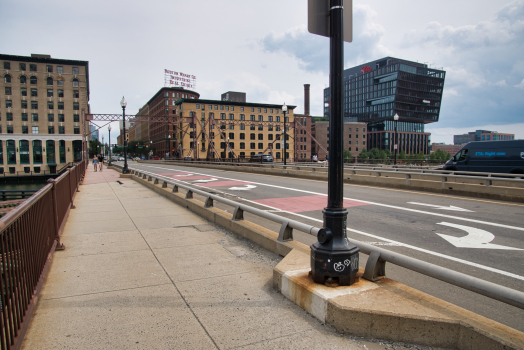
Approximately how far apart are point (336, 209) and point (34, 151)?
95928 millimetres

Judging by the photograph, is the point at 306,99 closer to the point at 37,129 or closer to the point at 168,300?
the point at 37,129

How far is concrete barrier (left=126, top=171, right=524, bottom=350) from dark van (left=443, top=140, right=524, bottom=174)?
19.1 m

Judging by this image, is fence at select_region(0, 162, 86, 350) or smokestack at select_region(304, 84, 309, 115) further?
smokestack at select_region(304, 84, 309, 115)

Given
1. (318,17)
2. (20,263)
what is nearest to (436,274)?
(318,17)

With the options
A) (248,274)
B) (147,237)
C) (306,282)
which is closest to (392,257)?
(306,282)

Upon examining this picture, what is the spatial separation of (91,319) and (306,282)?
2.28 metres

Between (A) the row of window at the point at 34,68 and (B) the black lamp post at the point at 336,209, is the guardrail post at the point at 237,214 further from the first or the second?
(A) the row of window at the point at 34,68

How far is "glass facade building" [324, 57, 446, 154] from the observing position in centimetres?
13738

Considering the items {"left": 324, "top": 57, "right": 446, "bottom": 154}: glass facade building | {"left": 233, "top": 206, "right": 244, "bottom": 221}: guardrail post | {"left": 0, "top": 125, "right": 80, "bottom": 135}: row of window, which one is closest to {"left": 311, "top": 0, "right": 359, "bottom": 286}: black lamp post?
{"left": 233, "top": 206, "right": 244, "bottom": 221}: guardrail post

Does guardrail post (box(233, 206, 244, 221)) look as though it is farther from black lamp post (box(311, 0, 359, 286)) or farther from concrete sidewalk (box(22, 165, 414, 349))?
black lamp post (box(311, 0, 359, 286))

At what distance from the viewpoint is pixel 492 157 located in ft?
65.1

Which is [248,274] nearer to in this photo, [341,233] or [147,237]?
[341,233]

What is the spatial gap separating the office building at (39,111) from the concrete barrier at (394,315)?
87334 millimetres

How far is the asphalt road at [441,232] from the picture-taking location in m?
4.62
